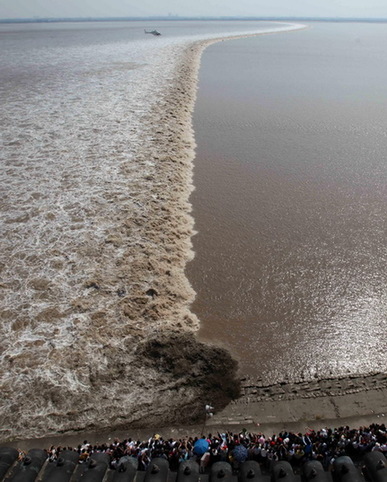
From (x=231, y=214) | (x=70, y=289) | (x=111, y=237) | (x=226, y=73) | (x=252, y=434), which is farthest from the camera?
(x=226, y=73)

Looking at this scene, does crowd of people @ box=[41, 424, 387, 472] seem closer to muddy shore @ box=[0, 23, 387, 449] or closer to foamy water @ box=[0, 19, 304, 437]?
muddy shore @ box=[0, 23, 387, 449]

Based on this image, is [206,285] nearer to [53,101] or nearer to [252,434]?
[252,434]

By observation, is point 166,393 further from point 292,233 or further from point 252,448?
point 292,233

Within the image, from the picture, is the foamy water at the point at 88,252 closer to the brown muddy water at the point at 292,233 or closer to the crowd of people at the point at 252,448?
the crowd of people at the point at 252,448

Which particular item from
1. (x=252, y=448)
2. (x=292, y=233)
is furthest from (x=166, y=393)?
(x=292, y=233)

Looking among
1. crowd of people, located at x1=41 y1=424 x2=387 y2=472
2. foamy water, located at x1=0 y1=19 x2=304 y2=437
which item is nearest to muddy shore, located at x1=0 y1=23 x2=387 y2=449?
foamy water, located at x1=0 y1=19 x2=304 y2=437

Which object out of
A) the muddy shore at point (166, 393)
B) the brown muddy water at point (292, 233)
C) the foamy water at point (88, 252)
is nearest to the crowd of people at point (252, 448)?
the muddy shore at point (166, 393)

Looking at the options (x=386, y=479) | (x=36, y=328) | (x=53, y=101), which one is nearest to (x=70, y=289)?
(x=36, y=328)
